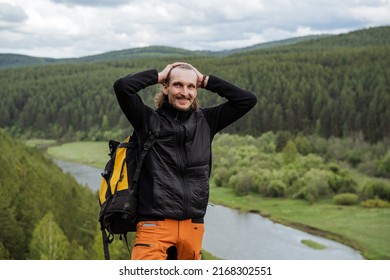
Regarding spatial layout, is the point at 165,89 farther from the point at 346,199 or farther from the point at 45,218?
the point at 346,199

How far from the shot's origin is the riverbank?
28.0 metres

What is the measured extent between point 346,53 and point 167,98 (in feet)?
299

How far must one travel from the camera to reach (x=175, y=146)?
2.96 metres

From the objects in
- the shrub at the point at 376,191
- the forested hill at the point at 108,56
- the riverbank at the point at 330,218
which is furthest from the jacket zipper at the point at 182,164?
the forested hill at the point at 108,56

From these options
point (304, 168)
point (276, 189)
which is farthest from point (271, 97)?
point (276, 189)

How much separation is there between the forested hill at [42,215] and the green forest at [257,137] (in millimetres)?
49

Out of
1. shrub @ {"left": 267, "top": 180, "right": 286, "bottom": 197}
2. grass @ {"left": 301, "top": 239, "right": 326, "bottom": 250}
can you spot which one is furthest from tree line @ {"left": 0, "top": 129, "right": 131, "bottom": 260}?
shrub @ {"left": 267, "top": 180, "right": 286, "bottom": 197}

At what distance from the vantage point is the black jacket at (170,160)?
2.88m

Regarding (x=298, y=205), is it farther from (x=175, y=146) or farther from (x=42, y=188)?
(x=175, y=146)

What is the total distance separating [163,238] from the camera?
9.41ft

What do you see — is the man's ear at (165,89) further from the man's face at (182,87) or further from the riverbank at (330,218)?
the riverbank at (330,218)
